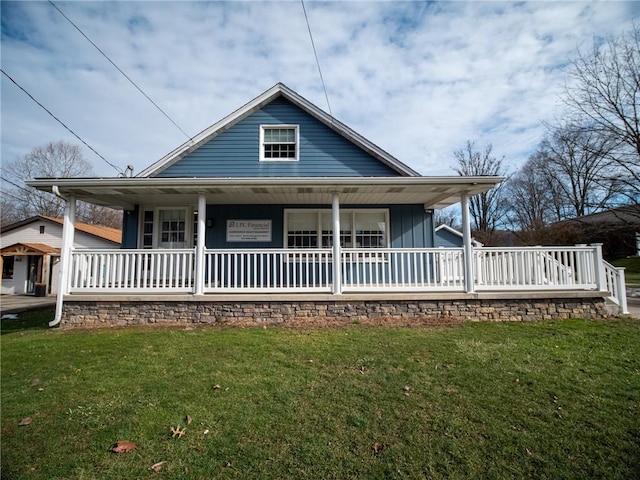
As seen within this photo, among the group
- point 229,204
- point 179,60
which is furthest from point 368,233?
point 179,60

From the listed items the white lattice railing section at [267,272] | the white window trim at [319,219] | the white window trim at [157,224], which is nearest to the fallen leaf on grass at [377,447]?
the white lattice railing section at [267,272]

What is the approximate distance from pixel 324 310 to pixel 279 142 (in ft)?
18.3

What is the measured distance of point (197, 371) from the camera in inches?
178

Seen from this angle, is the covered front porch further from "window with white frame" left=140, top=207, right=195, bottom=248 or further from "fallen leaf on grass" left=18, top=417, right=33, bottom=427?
"fallen leaf on grass" left=18, top=417, right=33, bottom=427

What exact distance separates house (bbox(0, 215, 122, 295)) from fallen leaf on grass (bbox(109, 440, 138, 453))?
21.0 meters

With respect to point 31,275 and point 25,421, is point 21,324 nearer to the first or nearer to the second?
point 25,421

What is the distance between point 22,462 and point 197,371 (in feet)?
6.60

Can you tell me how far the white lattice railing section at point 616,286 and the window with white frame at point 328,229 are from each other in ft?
17.1

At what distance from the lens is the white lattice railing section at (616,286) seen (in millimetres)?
7457

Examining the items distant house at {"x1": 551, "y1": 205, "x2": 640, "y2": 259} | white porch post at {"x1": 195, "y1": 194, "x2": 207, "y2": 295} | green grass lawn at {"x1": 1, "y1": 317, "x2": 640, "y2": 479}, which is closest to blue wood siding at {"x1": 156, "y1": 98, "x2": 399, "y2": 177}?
white porch post at {"x1": 195, "y1": 194, "x2": 207, "y2": 295}

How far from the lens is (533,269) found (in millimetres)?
7695

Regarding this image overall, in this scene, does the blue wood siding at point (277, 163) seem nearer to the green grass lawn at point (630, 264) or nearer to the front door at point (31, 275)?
the front door at point (31, 275)

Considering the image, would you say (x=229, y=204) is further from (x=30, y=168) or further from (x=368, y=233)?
(x=30, y=168)

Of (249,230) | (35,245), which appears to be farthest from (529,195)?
(35,245)
